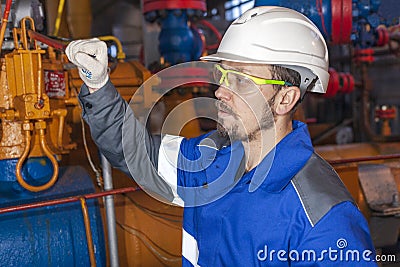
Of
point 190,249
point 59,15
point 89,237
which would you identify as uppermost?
point 59,15

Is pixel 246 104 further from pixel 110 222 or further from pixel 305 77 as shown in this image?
pixel 110 222

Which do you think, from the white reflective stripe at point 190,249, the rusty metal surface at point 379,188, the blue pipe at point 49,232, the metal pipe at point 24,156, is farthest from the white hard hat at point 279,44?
the rusty metal surface at point 379,188

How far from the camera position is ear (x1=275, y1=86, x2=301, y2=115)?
4.76 feet

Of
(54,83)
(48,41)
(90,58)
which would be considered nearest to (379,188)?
(54,83)

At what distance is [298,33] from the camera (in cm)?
147

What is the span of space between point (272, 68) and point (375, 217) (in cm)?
214

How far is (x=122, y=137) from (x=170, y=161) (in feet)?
0.72

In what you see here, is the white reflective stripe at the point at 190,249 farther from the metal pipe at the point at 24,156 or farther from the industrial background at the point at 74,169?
the metal pipe at the point at 24,156

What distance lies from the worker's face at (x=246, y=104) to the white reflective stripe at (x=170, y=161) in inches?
10.5

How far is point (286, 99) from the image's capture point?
146 centimetres

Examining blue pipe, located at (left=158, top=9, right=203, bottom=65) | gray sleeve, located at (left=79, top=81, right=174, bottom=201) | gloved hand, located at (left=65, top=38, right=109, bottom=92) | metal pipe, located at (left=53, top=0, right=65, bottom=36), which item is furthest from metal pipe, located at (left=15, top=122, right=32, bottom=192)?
blue pipe, located at (left=158, top=9, right=203, bottom=65)

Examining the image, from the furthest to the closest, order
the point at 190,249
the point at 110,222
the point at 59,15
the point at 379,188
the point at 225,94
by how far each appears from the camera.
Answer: the point at 379,188 < the point at 59,15 < the point at 110,222 < the point at 190,249 < the point at 225,94

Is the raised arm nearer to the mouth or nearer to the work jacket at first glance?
the work jacket

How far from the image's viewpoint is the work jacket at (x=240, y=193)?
1234 millimetres
